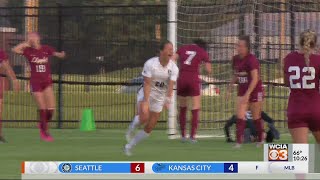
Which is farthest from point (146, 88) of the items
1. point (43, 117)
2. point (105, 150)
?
point (43, 117)

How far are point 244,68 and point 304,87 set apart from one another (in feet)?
20.4

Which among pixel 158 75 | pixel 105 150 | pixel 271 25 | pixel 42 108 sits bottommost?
pixel 105 150

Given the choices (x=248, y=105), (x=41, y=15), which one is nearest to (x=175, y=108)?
(x=248, y=105)

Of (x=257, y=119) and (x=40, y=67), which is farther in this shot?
(x=40, y=67)

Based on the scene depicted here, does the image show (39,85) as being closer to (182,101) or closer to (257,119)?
(182,101)

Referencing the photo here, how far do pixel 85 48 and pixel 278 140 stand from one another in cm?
684

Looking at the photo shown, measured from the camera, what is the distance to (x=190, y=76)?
20172mm

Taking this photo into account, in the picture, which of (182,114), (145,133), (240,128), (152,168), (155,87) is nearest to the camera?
(152,168)

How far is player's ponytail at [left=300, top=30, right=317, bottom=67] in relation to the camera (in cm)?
1198

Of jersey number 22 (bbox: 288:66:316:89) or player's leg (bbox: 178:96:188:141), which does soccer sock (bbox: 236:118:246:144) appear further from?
jersey number 22 (bbox: 288:66:316:89)

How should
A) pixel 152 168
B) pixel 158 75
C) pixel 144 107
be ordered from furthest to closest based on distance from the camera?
pixel 158 75, pixel 144 107, pixel 152 168

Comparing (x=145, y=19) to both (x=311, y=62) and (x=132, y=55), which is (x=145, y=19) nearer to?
(x=132, y=55)

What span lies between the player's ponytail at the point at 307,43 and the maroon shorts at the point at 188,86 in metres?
8.12

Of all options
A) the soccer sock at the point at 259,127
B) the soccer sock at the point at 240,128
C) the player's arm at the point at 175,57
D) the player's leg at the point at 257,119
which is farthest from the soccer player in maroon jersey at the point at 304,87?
the player's arm at the point at 175,57
